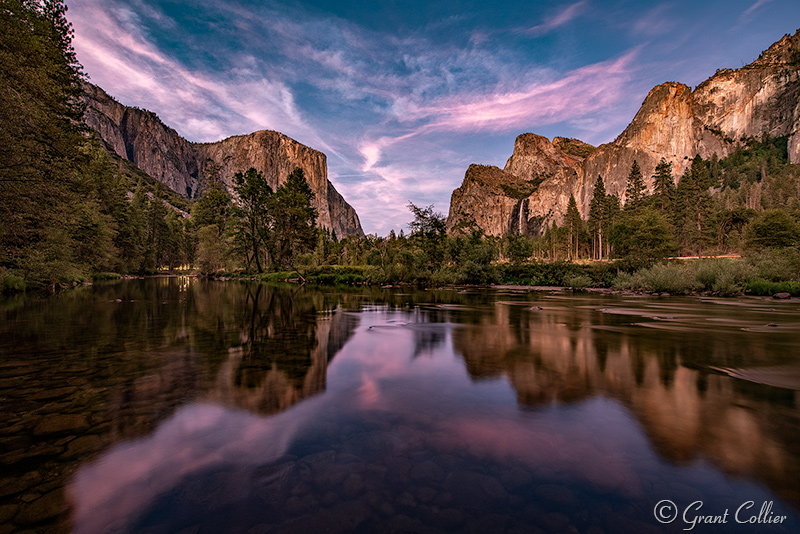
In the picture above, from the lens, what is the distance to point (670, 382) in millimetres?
6668

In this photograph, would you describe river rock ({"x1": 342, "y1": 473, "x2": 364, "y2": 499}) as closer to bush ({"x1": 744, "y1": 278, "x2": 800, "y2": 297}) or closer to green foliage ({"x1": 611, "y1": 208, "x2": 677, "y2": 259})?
bush ({"x1": 744, "y1": 278, "x2": 800, "y2": 297})

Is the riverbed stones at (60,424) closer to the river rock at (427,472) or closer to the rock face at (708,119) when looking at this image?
the river rock at (427,472)

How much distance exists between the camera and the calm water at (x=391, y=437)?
2.96 meters

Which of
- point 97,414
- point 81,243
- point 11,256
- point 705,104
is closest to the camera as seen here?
point 97,414

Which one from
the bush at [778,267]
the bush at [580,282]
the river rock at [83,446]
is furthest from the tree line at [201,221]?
the river rock at [83,446]

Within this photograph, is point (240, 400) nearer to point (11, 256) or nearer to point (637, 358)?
point (637, 358)

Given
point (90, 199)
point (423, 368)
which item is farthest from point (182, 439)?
point (90, 199)

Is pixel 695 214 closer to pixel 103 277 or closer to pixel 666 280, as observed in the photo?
pixel 666 280

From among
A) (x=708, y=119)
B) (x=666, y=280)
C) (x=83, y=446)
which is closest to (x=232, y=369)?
(x=83, y=446)

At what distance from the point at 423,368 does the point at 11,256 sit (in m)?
28.6

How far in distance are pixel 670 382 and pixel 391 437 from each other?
19.6ft

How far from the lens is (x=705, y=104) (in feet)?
603

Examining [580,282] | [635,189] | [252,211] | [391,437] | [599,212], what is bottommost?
[391,437]

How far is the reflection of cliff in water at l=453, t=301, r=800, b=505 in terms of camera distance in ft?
13.4
